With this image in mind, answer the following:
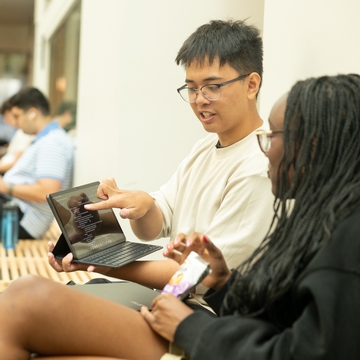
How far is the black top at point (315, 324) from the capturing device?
1.16 meters

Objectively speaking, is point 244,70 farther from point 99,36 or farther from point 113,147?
point 99,36

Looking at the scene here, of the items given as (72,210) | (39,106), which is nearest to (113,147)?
(72,210)

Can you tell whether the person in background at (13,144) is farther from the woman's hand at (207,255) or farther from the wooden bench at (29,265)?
the woman's hand at (207,255)

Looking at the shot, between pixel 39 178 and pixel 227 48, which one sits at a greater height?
pixel 227 48

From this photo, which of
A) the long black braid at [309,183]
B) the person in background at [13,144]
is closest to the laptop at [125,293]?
the long black braid at [309,183]


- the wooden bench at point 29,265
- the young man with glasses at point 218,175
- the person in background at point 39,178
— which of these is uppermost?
the young man with glasses at point 218,175

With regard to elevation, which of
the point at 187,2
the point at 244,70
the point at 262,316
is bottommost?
the point at 262,316

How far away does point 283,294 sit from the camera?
132cm

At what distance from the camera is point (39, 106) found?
18.0 feet

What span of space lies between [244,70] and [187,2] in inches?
60.2

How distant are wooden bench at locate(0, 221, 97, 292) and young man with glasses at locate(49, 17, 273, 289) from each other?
1.19 metres

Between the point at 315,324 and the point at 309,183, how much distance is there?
336 mm

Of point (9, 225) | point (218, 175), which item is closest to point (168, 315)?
point (218, 175)

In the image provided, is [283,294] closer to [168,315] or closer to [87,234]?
[168,315]
